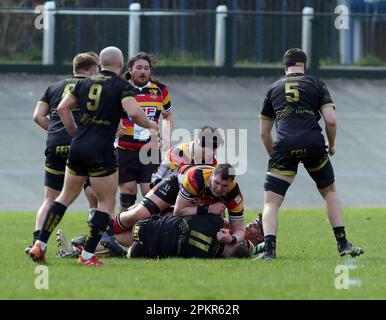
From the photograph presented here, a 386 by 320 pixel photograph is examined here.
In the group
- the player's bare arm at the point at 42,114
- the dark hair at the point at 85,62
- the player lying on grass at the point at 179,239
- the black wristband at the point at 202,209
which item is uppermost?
the dark hair at the point at 85,62

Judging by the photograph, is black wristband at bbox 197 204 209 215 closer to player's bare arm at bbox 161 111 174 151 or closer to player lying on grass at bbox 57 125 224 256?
player lying on grass at bbox 57 125 224 256

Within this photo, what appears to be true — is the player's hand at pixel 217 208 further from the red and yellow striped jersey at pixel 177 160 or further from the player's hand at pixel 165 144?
the player's hand at pixel 165 144

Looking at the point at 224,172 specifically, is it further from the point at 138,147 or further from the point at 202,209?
the point at 138,147

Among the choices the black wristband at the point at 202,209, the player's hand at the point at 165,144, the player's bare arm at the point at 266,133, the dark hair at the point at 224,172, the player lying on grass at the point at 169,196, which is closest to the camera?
the dark hair at the point at 224,172

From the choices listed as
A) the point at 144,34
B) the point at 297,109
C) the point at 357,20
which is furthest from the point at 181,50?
the point at 297,109

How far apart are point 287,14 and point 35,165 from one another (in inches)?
328

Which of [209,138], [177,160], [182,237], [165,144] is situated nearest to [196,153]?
[209,138]

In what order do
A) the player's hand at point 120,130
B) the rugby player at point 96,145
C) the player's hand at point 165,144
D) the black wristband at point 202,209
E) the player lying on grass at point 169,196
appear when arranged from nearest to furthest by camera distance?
the rugby player at point 96,145 < the black wristband at point 202,209 < the player lying on grass at point 169,196 < the player's hand at point 120,130 < the player's hand at point 165,144

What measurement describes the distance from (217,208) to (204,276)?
1622 mm

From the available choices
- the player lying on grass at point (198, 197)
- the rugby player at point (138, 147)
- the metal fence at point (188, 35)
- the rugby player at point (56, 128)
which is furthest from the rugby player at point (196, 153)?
the metal fence at point (188, 35)

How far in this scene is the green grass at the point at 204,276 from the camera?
26.5 ft

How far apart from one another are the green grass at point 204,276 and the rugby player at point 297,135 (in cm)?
47

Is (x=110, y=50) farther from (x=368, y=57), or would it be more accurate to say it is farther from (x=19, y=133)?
(x=368, y=57)

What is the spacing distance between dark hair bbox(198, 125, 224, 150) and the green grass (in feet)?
3.93
